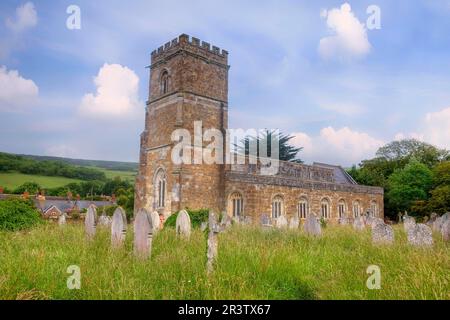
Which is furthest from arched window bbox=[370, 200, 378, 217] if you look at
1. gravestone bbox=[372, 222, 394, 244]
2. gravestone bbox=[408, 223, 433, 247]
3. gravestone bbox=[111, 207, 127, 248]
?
gravestone bbox=[111, 207, 127, 248]

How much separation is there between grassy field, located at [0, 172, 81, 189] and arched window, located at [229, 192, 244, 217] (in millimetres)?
40089

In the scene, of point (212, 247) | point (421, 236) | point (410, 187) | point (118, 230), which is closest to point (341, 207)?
point (410, 187)

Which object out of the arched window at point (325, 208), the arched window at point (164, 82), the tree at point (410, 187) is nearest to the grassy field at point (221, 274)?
the arched window at point (164, 82)

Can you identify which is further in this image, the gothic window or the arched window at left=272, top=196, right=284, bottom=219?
the gothic window

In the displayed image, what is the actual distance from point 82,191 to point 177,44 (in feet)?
144

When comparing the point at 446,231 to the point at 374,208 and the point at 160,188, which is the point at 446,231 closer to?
the point at 160,188

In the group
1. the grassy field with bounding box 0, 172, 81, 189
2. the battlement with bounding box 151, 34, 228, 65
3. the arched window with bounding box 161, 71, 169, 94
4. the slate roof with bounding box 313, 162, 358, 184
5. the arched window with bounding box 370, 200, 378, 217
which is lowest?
the arched window with bounding box 370, 200, 378, 217

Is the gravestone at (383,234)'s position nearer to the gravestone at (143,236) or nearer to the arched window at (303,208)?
the gravestone at (143,236)

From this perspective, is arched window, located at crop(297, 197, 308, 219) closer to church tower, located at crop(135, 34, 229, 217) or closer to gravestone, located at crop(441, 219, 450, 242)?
church tower, located at crop(135, 34, 229, 217)

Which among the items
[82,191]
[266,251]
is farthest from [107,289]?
[82,191]

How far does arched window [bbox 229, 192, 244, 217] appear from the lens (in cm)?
2292

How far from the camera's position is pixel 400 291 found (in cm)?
464

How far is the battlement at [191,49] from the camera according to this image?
22969 mm
